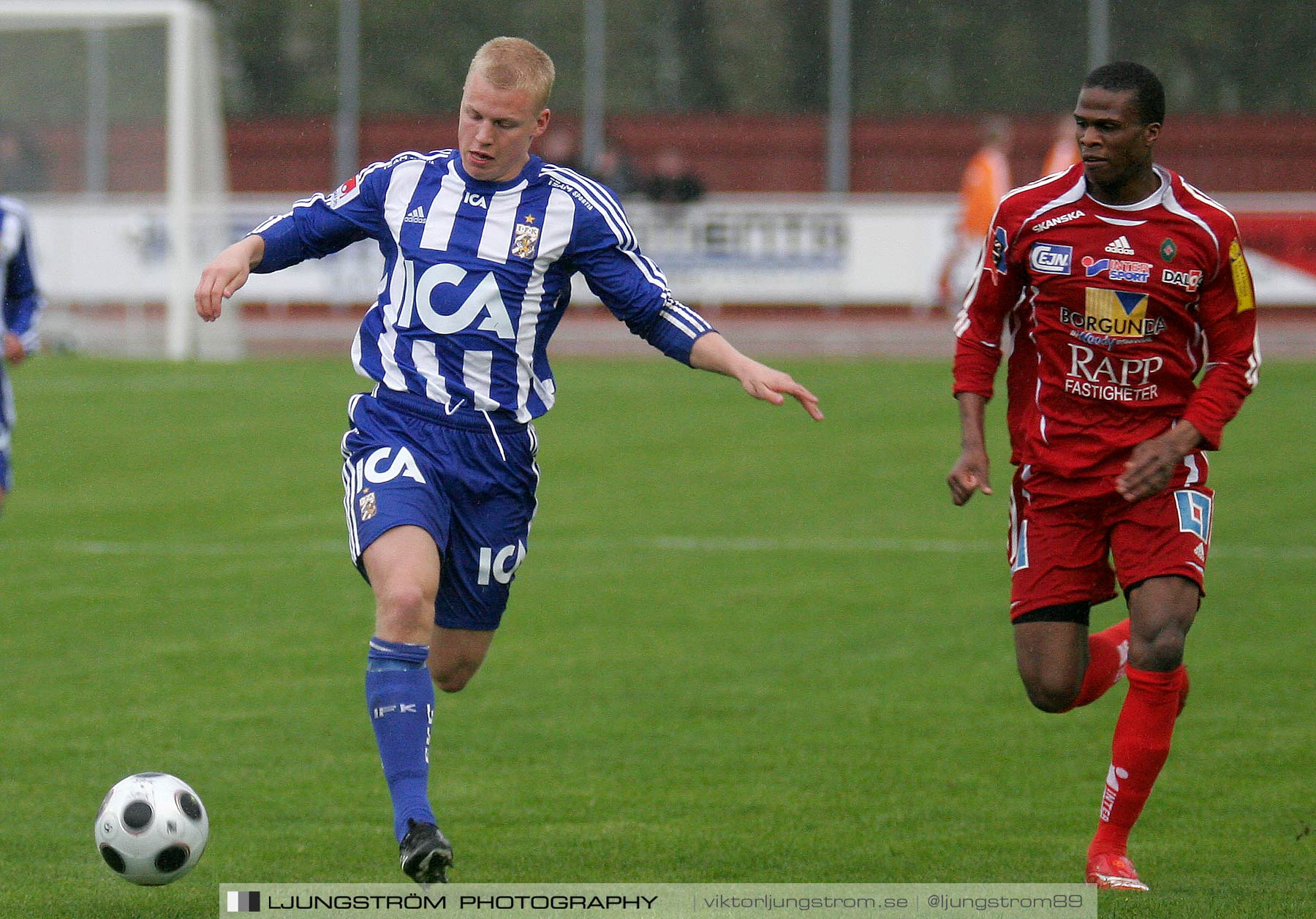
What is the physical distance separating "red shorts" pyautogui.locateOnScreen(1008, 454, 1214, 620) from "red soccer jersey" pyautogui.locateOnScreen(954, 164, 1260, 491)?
0.28ft

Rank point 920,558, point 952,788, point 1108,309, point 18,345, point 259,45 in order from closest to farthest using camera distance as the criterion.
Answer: point 1108,309
point 952,788
point 18,345
point 920,558
point 259,45

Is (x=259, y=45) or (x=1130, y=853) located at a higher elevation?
(x=259, y=45)

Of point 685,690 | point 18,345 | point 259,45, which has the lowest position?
point 685,690

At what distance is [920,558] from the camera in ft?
33.1

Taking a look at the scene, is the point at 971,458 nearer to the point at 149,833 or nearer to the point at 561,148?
the point at 149,833

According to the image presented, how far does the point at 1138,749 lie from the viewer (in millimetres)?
4863

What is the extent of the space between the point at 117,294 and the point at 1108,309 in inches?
697

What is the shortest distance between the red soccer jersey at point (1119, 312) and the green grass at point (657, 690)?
1.19 meters

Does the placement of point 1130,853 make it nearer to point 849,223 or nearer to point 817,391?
point 817,391

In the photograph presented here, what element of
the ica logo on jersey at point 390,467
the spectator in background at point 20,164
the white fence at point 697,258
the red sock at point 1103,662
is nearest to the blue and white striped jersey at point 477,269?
the ica logo on jersey at point 390,467

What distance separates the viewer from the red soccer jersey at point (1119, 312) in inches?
190

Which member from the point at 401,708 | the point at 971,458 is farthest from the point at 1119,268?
the point at 401,708

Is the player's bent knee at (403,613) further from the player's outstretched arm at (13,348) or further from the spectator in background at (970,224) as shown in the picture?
the spectator in background at (970,224)

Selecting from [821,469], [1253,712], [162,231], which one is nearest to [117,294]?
[162,231]
